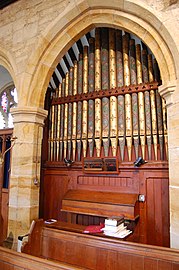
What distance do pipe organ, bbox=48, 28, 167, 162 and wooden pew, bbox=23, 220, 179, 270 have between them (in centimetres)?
120

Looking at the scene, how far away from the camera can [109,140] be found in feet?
10.3

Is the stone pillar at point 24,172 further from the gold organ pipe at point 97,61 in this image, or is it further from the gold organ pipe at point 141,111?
the gold organ pipe at point 141,111

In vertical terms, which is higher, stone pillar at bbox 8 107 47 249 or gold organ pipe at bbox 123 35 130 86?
gold organ pipe at bbox 123 35 130 86

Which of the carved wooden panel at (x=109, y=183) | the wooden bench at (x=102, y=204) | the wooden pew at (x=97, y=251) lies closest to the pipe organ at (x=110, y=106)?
the carved wooden panel at (x=109, y=183)

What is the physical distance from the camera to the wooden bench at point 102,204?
274 cm

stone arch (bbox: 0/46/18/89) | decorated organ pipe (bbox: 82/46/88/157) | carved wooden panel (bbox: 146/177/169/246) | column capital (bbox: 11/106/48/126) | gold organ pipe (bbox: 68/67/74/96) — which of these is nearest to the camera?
carved wooden panel (bbox: 146/177/169/246)

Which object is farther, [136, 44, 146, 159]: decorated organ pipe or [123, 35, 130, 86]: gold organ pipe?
[123, 35, 130, 86]: gold organ pipe

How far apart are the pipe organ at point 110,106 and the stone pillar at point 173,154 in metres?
0.46

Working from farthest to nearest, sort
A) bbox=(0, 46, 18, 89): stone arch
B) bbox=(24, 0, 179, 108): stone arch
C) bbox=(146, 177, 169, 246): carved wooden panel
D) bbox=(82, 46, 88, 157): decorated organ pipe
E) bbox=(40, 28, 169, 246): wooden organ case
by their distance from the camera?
bbox=(0, 46, 18, 89): stone arch < bbox=(82, 46, 88, 157): decorated organ pipe < bbox=(40, 28, 169, 246): wooden organ case < bbox=(146, 177, 169, 246): carved wooden panel < bbox=(24, 0, 179, 108): stone arch

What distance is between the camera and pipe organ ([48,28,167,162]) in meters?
2.92

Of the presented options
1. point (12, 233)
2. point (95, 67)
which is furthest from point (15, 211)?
point (95, 67)

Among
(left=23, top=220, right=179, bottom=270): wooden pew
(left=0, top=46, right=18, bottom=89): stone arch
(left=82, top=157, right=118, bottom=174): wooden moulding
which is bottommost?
(left=23, top=220, right=179, bottom=270): wooden pew

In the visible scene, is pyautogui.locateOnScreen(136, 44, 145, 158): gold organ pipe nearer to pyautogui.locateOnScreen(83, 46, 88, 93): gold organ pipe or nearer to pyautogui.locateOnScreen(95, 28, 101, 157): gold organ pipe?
pyautogui.locateOnScreen(95, 28, 101, 157): gold organ pipe

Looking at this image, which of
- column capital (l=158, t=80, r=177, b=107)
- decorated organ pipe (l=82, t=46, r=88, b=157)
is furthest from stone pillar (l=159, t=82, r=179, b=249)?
decorated organ pipe (l=82, t=46, r=88, b=157)
